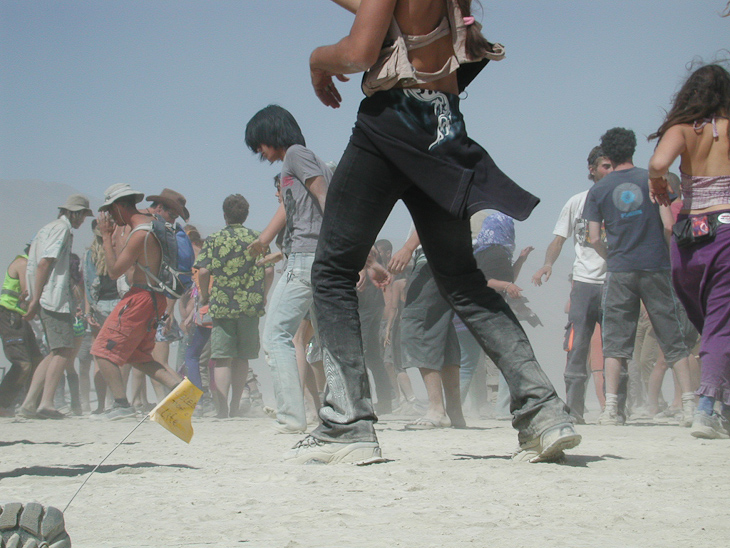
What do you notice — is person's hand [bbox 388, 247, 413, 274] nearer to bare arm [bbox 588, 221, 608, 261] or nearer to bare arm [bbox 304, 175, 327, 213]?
bare arm [bbox 304, 175, 327, 213]

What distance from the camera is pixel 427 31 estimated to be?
246 cm

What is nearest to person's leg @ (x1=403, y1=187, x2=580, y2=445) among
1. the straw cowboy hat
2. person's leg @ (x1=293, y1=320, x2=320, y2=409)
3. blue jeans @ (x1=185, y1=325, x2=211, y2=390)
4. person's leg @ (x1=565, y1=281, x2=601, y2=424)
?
person's leg @ (x1=293, y1=320, x2=320, y2=409)

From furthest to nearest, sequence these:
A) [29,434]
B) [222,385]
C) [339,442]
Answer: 1. [222,385]
2. [29,434]
3. [339,442]

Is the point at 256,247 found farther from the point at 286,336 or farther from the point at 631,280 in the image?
the point at 631,280

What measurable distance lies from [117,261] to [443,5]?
4.38 m

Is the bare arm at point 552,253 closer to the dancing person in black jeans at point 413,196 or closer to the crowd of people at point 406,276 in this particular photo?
the crowd of people at point 406,276

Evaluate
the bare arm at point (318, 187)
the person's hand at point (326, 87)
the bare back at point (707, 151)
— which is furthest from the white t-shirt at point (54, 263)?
the bare back at point (707, 151)

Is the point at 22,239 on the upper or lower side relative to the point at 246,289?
upper

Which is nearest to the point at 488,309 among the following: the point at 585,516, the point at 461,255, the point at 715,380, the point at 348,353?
the point at 461,255

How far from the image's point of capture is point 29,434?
16.4 ft

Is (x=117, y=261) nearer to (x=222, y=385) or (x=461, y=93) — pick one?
(x=222, y=385)

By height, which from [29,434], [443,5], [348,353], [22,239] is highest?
[22,239]

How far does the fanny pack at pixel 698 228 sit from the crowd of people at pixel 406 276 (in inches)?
0.4

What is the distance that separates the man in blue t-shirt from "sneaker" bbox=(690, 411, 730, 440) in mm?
1359
